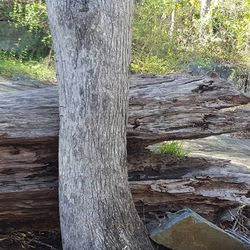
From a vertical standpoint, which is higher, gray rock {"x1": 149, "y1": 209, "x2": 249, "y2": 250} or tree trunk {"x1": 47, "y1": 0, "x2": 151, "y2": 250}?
tree trunk {"x1": 47, "y1": 0, "x2": 151, "y2": 250}

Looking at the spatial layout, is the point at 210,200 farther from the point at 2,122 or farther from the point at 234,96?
the point at 2,122

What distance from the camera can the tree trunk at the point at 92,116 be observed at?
317cm

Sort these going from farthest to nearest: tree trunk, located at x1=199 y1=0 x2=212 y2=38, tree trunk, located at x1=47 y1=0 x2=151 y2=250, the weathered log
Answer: tree trunk, located at x1=199 y1=0 x2=212 y2=38, the weathered log, tree trunk, located at x1=47 y1=0 x2=151 y2=250

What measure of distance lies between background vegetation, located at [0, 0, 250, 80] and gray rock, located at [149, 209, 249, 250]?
15.9 feet

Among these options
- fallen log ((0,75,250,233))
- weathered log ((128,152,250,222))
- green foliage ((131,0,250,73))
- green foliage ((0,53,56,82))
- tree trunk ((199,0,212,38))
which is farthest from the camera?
green foliage ((0,53,56,82))

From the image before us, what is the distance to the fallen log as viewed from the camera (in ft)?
11.8

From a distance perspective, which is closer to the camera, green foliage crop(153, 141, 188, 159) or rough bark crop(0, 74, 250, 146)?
rough bark crop(0, 74, 250, 146)

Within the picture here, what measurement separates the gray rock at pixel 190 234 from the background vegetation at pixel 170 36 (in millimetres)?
4837

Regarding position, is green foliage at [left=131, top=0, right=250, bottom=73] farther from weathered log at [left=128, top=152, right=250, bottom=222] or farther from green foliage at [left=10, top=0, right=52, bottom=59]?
weathered log at [left=128, top=152, right=250, bottom=222]

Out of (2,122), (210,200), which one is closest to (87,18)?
(2,122)

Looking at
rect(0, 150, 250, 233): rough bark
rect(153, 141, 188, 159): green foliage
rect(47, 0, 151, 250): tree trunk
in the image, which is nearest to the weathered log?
rect(0, 150, 250, 233): rough bark

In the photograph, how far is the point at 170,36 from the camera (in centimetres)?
940

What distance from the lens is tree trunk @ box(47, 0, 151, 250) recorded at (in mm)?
3172

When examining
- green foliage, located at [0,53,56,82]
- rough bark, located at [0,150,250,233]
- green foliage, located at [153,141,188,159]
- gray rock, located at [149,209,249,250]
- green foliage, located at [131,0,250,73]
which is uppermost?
green foliage, located at [131,0,250,73]
